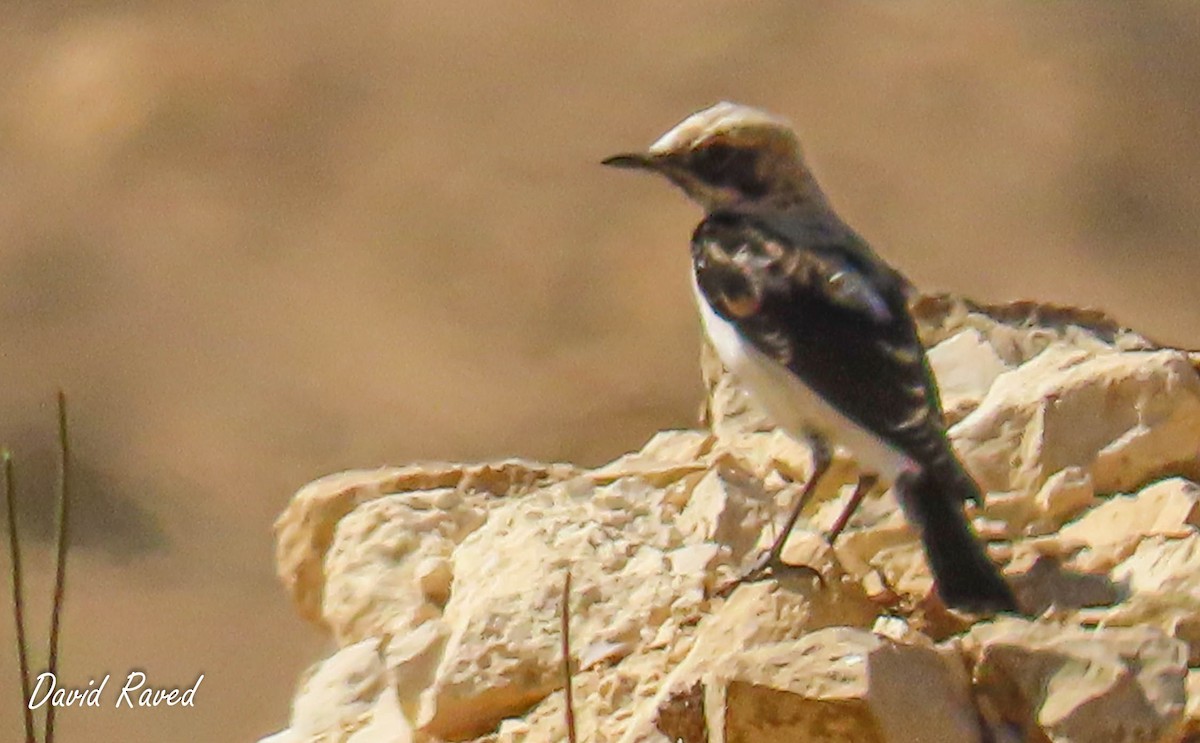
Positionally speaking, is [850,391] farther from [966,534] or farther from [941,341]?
[941,341]

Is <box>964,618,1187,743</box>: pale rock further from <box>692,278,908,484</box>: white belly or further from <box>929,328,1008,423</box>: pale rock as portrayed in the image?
<box>929,328,1008,423</box>: pale rock

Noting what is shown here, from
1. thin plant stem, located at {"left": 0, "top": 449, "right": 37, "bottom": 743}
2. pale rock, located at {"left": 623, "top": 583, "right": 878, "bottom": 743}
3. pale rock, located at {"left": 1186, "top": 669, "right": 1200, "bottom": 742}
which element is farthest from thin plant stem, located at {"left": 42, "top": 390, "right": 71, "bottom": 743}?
pale rock, located at {"left": 1186, "top": 669, "right": 1200, "bottom": 742}

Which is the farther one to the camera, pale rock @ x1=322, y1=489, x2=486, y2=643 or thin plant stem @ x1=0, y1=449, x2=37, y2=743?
pale rock @ x1=322, y1=489, x2=486, y2=643

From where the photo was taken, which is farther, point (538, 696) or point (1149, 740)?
point (538, 696)

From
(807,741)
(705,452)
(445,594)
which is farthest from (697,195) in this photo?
(807,741)

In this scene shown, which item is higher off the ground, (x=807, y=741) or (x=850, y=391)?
Result: (x=850, y=391)

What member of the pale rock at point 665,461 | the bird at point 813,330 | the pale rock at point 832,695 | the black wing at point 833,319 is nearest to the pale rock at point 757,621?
the bird at point 813,330

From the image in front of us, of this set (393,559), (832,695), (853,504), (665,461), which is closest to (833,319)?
(853,504)
